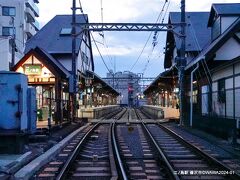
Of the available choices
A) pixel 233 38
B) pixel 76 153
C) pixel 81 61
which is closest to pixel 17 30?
pixel 81 61

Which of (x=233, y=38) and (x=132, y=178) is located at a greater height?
(x=233, y=38)

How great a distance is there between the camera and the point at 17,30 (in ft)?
259

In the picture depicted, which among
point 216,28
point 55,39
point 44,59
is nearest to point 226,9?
point 216,28

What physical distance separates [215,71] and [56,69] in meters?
9.51

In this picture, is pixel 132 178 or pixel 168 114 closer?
pixel 132 178

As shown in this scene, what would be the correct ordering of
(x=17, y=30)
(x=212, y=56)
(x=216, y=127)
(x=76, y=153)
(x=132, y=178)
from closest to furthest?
1. (x=132, y=178)
2. (x=76, y=153)
3. (x=216, y=127)
4. (x=212, y=56)
5. (x=17, y=30)

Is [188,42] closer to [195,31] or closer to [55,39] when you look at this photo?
[195,31]

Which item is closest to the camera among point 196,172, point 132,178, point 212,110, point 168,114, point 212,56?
point 132,178

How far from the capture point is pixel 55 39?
189 feet

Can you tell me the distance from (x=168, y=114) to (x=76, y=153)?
30.7m

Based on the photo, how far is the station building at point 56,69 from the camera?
99.2 feet

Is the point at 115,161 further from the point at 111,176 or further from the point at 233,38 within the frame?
the point at 233,38

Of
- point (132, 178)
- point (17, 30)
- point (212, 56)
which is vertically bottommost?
point (132, 178)

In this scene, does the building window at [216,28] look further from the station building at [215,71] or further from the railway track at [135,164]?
the railway track at [135,164]
